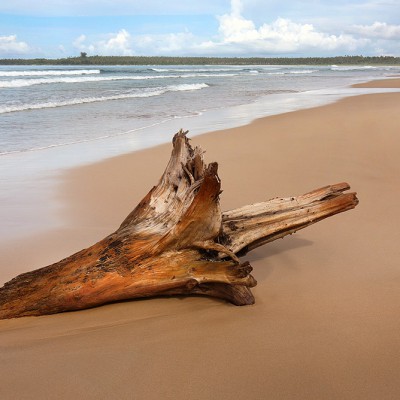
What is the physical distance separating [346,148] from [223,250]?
16.0 ft

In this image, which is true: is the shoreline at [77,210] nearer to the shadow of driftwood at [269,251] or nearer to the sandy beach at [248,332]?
the sandy beach at [248,332]

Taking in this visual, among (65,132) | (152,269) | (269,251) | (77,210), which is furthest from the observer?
(65,132)

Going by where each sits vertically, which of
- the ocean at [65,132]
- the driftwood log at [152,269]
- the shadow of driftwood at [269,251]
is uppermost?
the driftwood log at [152,269]

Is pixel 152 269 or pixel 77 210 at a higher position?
pixel 152 269

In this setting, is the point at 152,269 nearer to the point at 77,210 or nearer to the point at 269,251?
the point at 269,251

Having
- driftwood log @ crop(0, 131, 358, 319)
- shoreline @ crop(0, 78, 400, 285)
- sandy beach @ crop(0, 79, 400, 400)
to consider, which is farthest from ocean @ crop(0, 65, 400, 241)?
driftwood log @ crop(0, 131, 358, 319)

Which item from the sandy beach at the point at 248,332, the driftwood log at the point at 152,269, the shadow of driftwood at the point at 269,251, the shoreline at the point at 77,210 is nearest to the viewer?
the sandy beach at the point at 248,332

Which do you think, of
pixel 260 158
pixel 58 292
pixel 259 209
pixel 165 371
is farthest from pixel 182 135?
pixel 260 158

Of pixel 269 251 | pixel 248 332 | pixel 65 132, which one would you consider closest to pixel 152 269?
pixel 248 332

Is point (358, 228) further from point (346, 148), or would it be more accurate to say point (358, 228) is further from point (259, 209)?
point (346, 148)

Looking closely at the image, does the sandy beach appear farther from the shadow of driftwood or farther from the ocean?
the ocean

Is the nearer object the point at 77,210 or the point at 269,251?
the point at 269,251

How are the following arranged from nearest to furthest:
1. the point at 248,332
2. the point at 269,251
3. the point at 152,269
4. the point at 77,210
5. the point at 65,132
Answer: the point at 248,332 < the point at 152,269 < the point at 269,251 < the point at 77,210 < the point at 65,132

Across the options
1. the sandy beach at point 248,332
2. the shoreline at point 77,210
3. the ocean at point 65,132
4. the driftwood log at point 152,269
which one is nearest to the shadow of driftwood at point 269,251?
the sandy beach at point 248,332
